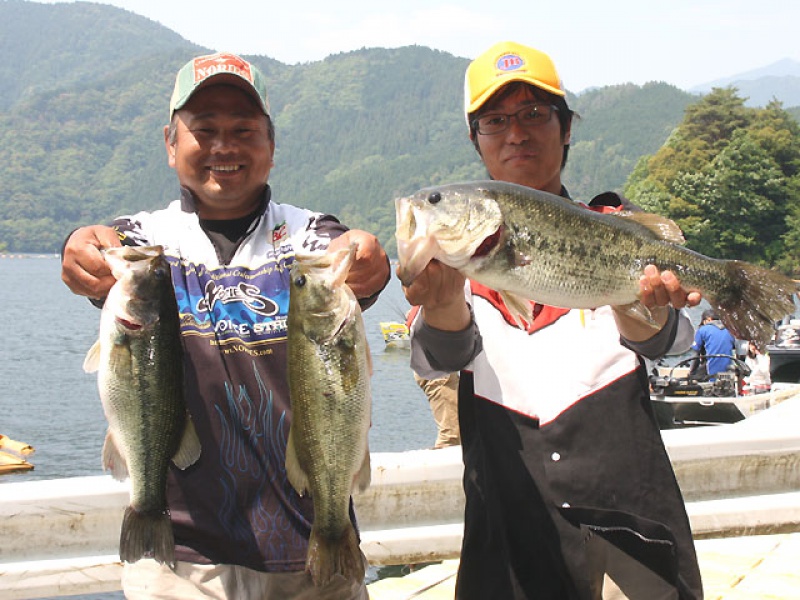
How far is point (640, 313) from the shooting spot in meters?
3.04

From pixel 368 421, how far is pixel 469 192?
2.94ft

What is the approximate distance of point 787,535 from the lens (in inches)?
218

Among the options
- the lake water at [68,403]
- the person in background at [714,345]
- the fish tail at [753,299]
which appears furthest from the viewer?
the lake water at [68,403]

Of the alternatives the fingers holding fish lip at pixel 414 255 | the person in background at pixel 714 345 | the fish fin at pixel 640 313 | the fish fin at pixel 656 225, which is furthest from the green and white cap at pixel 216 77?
the person in background at pixel 714 345

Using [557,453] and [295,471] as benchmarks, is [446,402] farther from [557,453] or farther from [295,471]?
[295,471]

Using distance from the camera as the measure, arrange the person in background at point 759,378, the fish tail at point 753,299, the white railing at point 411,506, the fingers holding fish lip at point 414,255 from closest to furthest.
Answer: the fingers holding fish lip at point 414,255
the fish tail at point 753,299
the white railing at point 411,506
the person in background at point 759,378

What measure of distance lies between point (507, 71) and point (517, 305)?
0.92m

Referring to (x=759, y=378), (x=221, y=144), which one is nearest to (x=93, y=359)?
(x=221, y=144)

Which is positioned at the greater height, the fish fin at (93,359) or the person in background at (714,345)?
the fish fin at (93,359)

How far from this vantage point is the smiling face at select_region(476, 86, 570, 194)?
3328mm

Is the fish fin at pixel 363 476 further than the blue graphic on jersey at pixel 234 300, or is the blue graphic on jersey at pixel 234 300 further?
the blue graphic on jersey at pixel 234 300

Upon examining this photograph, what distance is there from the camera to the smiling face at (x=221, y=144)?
3.38 m

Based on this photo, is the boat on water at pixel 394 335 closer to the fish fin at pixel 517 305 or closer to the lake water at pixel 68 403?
the lake water at pixel 68 403

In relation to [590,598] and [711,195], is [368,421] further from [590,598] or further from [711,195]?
[711,195]
